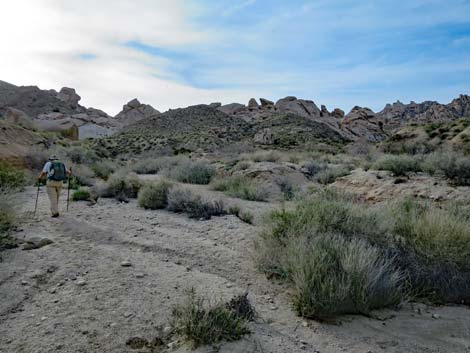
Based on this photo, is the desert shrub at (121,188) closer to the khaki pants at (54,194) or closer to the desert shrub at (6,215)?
the khaki pants at (54,194)

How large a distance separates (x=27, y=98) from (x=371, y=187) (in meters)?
84.3

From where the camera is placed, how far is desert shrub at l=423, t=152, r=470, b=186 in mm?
9953

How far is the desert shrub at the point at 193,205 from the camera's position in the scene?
8594 mm

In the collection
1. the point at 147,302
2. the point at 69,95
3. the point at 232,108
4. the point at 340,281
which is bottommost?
the point at 147,302

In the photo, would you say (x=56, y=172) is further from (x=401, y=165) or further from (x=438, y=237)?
(x=401, y=165)

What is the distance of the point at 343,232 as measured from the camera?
5.36 m

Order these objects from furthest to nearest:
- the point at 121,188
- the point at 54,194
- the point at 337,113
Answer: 1. the point at 337,113
2. the point at 121,188
3. the point at 54,194

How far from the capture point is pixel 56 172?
862cm

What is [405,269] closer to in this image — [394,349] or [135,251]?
[394,349]

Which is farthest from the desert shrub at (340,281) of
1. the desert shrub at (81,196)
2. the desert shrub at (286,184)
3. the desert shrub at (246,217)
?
the desert shrub at (286,184)

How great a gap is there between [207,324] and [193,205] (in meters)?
5.75

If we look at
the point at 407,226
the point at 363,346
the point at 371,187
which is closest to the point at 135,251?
the point at 363,346

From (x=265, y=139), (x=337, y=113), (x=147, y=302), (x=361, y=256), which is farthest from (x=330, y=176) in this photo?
(x=337, y=113)

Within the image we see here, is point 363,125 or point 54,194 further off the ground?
point 363,125
